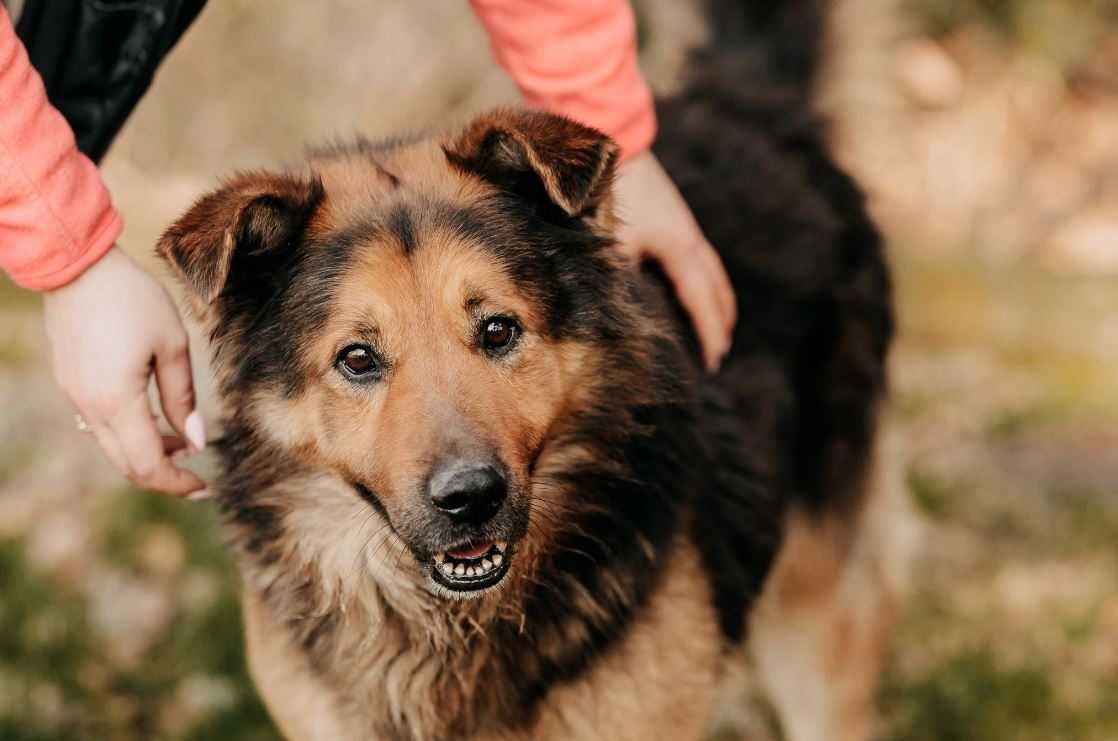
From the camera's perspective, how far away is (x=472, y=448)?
7.13 feet

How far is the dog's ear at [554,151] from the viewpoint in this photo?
227 centimetres

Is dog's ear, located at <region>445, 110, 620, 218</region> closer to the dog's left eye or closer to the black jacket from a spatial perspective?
the dog's left eye

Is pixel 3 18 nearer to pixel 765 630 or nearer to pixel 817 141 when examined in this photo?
pixel 817 141

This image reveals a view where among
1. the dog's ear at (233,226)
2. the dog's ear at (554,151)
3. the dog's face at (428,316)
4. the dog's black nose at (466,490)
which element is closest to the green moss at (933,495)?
the dog's face at (428,316)

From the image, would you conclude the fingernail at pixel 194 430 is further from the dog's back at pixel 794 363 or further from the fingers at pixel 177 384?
the dog's back at pixel 794 363

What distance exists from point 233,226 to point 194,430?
0.48 metres

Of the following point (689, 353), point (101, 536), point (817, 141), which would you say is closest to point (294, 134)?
→ point (101, 536)

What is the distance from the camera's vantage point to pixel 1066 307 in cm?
895

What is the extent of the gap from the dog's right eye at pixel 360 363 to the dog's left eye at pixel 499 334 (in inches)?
8.3

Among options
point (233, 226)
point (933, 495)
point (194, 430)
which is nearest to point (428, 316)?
point (233, 226)

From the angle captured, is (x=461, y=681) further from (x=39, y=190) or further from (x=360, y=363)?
(x=39, y=190)

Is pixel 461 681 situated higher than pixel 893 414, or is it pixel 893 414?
pixel 461 681

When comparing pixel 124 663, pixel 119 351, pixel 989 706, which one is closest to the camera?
pixel 119 351

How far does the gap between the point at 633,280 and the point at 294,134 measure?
17.2 feet
